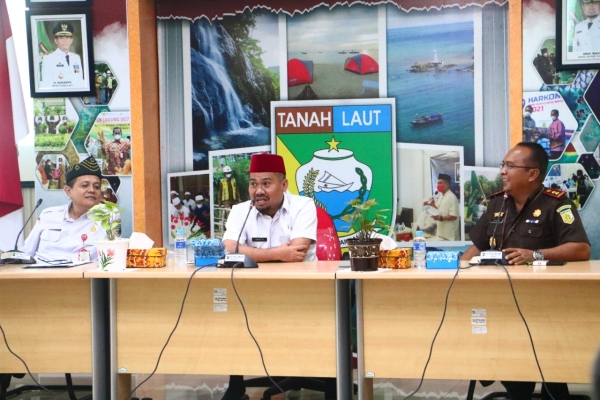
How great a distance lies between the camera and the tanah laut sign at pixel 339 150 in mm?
4637

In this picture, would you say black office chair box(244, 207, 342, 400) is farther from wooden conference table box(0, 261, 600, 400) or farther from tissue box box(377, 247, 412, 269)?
tissue box box(377, 247, 412, 269)

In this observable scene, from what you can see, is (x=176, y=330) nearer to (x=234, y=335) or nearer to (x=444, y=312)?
(x=234, y=335)

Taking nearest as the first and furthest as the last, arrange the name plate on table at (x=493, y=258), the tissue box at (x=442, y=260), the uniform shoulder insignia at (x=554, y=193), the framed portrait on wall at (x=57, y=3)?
the tissue box at (x=442, y=260)
the name plate on table at (x=493, y=258)
the uniform shoulder insignia at (x=554, y=193)
the framed portrait on wall at (x=57, y=3)

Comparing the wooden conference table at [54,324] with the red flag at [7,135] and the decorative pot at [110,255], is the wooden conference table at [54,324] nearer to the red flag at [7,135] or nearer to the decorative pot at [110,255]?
the decorative pot at [110,255]

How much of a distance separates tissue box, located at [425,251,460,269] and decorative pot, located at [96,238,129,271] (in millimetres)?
1372

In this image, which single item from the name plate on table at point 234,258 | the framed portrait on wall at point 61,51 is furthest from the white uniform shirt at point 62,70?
the name plate on table at point 234,258

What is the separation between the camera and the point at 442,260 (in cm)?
303

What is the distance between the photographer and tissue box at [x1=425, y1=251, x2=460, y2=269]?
3.02m

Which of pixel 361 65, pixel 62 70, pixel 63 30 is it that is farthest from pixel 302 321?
pixel 63 30

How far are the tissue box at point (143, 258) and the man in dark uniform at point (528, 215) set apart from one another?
5.16 feet

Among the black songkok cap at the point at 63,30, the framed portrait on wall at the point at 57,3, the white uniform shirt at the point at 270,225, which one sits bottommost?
the white uniform shirt at the point at 270,225

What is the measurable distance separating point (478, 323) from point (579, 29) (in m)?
2.13

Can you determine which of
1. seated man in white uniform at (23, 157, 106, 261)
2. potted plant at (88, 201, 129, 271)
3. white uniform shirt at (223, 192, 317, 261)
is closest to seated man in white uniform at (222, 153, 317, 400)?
white uniform shirt at (223, 192, 317, 261)

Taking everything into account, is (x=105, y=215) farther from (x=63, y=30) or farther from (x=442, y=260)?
(x=63, y=30)
